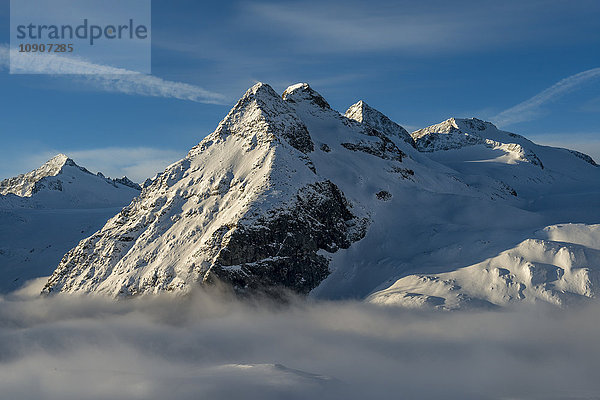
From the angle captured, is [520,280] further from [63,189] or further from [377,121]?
[63,189]

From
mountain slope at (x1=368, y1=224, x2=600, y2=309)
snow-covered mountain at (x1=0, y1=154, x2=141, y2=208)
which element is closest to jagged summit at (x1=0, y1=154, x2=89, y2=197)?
snow-covered mountain at (x1=0, y1=154, x2=141, y2=208)

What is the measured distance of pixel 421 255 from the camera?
52.2 m

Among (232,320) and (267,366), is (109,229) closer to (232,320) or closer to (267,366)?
(232,320)

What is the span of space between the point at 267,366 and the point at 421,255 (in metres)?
25.5

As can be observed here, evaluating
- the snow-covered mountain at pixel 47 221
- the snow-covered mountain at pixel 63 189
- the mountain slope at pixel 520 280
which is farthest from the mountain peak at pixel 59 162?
the mountain slope at pixel 520 280

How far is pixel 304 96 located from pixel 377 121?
3520 cm

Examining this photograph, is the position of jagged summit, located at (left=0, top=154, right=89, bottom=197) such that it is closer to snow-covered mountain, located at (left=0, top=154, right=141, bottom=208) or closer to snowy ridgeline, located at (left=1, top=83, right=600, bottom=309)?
snow-covered mountain, located at (left=0, top=154, right=141, bottom=208)

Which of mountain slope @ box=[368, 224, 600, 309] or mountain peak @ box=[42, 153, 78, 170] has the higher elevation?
mountain peak @ box=[42, 153, 78, 170]

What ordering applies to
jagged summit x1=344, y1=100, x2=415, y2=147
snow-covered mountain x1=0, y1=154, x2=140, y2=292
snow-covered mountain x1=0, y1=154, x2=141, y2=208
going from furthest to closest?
snow-covered mountain x1=0, y1=154, x2=141, y2=208 → jagged summit x1=344, y1=100, x2=415, y2=147 → snow-covered mountain x1=0, y1=154, x2=140, y2=292

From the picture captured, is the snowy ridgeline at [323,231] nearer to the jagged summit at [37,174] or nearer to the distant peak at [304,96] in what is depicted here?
the distant peak at [304,96]

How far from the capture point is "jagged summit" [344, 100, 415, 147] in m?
114

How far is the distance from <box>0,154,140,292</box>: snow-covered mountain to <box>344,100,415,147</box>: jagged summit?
2527 inches

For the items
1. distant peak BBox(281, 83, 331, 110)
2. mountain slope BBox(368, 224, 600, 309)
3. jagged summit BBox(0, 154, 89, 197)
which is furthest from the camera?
jagged summit BBox(0, 154, 89, 197)

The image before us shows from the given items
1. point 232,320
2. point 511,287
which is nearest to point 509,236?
point 511,287
